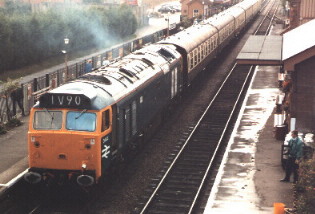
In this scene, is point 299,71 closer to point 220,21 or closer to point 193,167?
point 193,167

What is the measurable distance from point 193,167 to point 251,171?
81.5 inches

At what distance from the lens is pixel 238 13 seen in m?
60.3

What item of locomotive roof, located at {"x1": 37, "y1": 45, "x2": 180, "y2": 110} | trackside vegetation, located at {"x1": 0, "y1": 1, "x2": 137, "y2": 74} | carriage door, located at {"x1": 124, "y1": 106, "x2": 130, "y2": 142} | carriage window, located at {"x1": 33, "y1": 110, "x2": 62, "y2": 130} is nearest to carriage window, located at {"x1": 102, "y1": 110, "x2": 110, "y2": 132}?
locomotive roof, located at {"x1": 37, "y1": 45, "x2": 180, "y2": 110}

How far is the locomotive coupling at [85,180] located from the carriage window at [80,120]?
1.28 m

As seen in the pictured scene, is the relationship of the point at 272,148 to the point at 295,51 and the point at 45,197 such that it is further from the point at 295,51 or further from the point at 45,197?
the point at 45,197

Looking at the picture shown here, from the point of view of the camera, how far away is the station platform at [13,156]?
58.7ft

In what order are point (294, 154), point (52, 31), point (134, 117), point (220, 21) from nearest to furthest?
1. point (294, 154)
2. point (134, 117)
3. point (220, 21)
4. point (52, 31)

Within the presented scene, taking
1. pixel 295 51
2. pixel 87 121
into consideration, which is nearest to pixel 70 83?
pixel 87 121

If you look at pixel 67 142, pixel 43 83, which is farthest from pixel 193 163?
pixel 43 83

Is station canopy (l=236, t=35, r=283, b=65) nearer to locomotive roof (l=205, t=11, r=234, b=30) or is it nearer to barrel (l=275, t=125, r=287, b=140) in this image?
barrel (l=275, t=125, r=287, b=140)

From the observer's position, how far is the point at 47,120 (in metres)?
15.9

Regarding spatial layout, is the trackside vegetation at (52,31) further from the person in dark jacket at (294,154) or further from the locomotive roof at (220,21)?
the person in dark jacket at (294,154)

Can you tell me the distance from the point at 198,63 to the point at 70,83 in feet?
55.0

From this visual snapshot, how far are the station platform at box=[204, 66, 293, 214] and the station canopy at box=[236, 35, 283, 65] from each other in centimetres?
319
